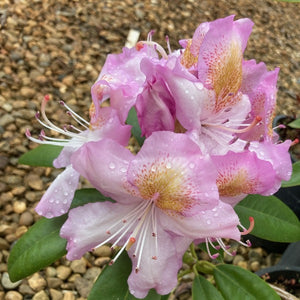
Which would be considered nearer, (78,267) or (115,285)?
(115,285)

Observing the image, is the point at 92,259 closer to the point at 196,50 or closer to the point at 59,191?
the point at 59,191

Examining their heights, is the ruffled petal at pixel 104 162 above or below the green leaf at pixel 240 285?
above

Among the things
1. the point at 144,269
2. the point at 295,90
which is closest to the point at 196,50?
the point at 144,269

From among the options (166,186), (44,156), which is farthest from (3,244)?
(166,186)

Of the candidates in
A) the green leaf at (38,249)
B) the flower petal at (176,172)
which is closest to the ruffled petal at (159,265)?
the flower petal at (176,172)

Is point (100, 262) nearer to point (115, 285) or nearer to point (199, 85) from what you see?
point (115, 285)

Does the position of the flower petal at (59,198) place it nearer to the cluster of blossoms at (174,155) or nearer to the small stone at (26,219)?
the cluster of blossoms at (174,155)

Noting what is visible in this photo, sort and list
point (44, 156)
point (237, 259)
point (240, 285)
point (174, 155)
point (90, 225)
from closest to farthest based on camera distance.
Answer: point (174, 155)
point (90, 225)
point (240, 285)
point (44, 156)
point (237, 259)
